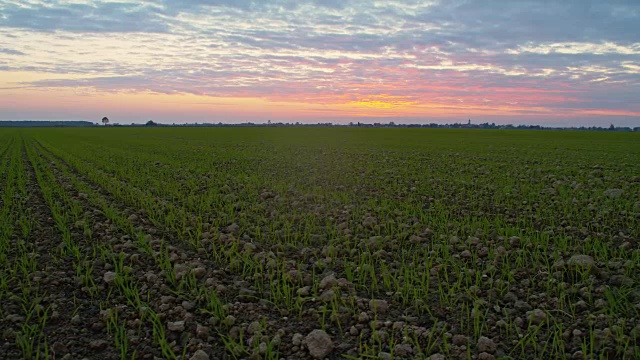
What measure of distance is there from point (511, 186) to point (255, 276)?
8149 mm

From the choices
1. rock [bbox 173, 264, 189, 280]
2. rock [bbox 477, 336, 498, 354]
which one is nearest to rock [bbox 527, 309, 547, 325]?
rock [bbox 477, 336, 498, 354]

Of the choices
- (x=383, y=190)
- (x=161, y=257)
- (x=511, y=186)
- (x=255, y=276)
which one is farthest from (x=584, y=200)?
(x=161, y=257)

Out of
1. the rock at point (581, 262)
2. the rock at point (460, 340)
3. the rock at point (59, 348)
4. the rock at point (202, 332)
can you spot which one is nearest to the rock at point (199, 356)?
the rock at point (202, 332)

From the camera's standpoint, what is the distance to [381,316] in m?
4.31

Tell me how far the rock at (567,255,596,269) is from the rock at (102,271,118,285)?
5.12 m

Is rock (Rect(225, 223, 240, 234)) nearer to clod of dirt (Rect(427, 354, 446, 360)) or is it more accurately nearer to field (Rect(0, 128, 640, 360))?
field (Rect(0, 128, 640, 360))

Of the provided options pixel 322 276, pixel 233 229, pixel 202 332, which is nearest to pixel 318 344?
pixel 202 332

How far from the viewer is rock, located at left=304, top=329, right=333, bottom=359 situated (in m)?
3.67

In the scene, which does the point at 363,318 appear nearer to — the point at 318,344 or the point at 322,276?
the point at 318,344

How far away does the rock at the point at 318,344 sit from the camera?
3674 mm

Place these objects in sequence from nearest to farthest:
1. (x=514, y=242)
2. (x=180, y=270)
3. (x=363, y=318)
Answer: (x=363, y=318), (x=180, y=270), (x=514, y=242)

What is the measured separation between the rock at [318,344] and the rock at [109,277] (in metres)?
2.53

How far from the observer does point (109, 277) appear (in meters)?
5.17

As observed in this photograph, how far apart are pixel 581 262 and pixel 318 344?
3.35m
